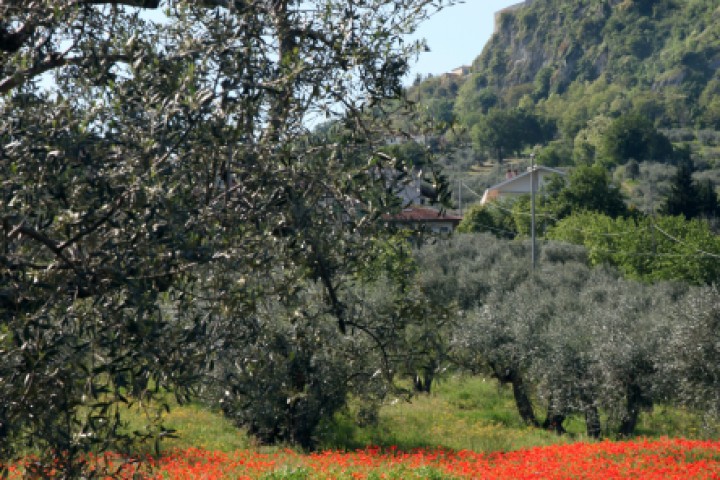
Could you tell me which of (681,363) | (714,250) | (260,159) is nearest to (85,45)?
(260,159)

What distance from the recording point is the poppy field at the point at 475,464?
1225 centimetres

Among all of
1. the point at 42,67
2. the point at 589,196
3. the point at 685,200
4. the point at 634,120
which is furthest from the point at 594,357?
the point at 634,120

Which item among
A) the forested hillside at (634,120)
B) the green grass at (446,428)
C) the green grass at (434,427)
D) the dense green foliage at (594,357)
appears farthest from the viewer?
the forested hillside at (634,120)

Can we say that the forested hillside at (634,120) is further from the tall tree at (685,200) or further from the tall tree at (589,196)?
the tall tree at (589,196)

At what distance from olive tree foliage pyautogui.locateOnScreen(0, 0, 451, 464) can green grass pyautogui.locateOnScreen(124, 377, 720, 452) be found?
12.2 m

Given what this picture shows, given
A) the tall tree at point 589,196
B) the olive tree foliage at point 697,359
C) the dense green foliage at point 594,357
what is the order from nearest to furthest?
1. the olive tree foliage at point 697,359
2. the dense green foliage at point 594,357
3. the tall tree at point 589,196

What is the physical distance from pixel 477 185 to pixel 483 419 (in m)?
91.3

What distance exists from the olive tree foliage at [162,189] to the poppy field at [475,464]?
751 cm

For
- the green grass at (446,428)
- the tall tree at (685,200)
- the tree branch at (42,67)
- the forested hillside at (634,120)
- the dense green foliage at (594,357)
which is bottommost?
the green grass at (446,428)

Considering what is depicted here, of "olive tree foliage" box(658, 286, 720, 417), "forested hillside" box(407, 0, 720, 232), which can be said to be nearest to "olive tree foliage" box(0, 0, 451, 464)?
"olive tree foliage" box(658, 286, 720, 417)

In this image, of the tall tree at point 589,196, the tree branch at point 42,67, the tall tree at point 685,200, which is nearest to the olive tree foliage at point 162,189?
the tree branch at point 42,67

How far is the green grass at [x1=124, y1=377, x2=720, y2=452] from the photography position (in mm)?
19016

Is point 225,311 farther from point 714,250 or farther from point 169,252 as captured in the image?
point 714,250

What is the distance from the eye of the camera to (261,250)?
4.32m
